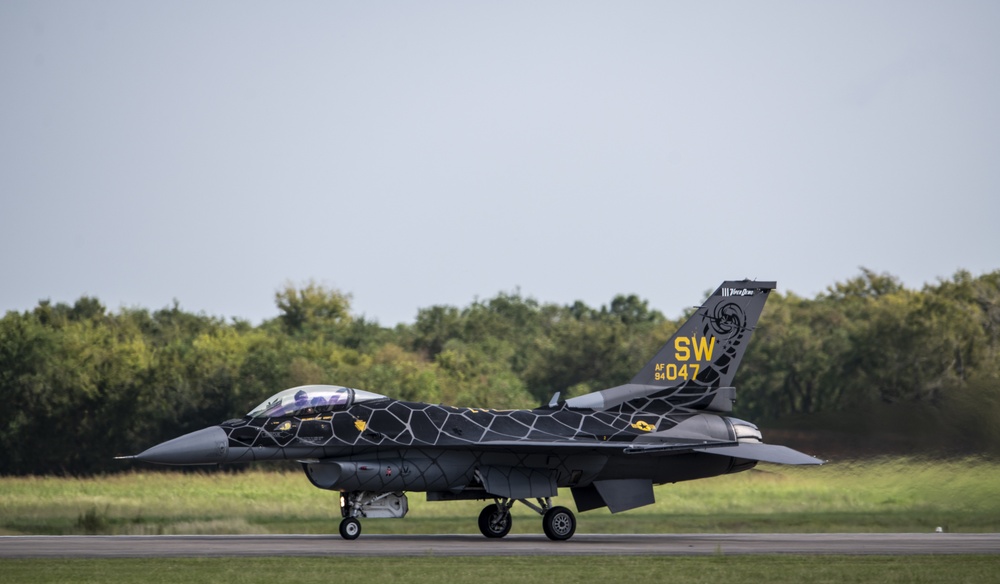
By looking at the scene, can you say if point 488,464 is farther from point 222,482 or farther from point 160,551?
point 222,482

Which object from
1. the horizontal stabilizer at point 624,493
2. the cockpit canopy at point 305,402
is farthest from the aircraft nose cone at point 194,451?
the horizontal stabilizer at point 624,493

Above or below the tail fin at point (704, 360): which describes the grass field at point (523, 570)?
below

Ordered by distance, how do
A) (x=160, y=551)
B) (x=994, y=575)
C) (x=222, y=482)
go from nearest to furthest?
(x=994, y=575) → (x=160, y=551) → (x=222, y=482)

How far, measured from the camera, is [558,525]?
2239 cm

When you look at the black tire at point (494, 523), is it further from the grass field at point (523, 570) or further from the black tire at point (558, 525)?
the grass field at point (523, 570)

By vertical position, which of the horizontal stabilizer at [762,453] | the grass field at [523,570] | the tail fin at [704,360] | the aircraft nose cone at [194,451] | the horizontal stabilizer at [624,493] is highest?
the tail fin at [704,360]

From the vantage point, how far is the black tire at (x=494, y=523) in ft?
75.6

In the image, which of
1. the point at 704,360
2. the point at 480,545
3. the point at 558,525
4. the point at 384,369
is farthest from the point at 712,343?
the point at 384,369

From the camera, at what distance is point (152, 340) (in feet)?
175

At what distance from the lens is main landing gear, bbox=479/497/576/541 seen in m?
22.4

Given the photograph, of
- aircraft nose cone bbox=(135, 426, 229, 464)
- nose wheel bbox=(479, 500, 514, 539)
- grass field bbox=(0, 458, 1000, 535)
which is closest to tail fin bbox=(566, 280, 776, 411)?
nose wheel bbox=(479, 500, 514, 539)

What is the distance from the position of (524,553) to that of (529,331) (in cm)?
5452

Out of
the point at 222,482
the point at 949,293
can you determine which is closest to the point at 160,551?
the point at 222,482

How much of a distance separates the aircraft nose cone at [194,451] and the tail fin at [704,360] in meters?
6.45
